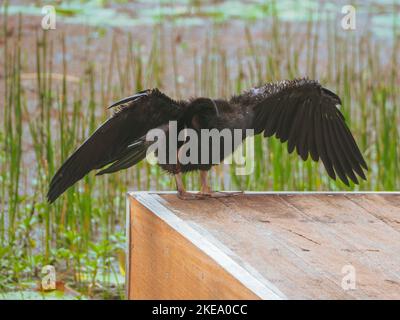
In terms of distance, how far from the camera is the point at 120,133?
2.72 meters

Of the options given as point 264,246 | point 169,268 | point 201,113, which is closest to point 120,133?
point 201,113

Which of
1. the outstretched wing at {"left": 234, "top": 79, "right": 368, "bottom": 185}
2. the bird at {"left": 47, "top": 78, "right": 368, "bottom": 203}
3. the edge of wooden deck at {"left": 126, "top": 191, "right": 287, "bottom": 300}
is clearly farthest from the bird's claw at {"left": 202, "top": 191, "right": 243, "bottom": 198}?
the outstretched wing at {"left": 234, "top": 79, "right": 368, "bottom": 185}

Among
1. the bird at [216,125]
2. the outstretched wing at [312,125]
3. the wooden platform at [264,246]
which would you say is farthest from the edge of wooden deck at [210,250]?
the outstretched wing at [312,125]

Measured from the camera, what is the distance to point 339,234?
2293 mm

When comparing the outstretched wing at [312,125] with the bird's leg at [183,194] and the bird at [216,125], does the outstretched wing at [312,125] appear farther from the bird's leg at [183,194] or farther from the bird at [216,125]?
the bird's leg at [183,194]

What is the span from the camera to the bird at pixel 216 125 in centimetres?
270

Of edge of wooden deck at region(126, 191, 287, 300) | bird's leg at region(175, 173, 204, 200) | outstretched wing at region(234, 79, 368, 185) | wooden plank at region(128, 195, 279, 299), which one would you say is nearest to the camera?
edge of wooden deck at region(126, 191, 287, 300)

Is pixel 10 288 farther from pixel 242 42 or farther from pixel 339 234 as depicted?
pixel 242 42

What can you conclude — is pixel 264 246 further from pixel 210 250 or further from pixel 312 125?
pixel 312 125

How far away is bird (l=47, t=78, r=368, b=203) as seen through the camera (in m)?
2.70

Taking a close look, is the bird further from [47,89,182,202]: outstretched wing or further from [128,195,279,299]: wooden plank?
[128,195,279,299]: wooden plank

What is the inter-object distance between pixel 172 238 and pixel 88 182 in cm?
163
